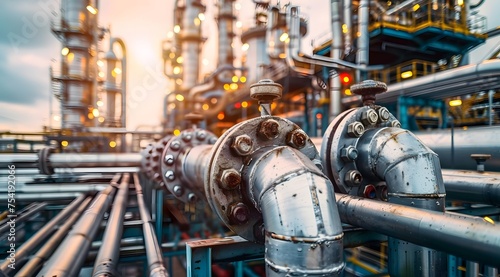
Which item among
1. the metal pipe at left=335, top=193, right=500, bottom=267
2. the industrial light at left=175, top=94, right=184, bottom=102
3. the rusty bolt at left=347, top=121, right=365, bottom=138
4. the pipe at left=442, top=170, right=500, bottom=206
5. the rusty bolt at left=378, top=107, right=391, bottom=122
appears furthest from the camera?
the industrial light at left=175, top=94, right=184, bottom=102

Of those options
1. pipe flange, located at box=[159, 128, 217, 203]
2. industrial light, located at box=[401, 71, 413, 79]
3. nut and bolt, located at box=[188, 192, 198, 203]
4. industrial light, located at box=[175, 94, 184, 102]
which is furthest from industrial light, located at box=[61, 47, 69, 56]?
industrial light, located at box=[401, 71, 413, 79]

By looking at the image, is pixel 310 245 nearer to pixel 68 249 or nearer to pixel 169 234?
pixel 68 249

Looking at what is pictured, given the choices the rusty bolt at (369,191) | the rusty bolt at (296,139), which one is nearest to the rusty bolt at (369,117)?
the rusty bolt at (369,191)

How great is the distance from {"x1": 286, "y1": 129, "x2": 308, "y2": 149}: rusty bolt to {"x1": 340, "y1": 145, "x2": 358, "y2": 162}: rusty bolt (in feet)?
2.44

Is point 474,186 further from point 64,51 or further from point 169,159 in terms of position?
point 64,51

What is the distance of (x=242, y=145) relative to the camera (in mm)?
1814

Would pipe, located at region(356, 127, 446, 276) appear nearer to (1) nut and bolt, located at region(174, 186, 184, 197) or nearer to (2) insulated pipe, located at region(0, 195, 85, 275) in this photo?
(2) insulated pipe, located at region(0, 195, 85, 275)

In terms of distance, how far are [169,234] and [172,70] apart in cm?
2073

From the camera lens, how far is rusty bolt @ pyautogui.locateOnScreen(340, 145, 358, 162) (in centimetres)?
256

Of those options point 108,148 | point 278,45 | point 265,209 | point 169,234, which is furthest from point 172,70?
point 265,209

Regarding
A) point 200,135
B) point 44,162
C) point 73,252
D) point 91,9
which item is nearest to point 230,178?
point 73,252

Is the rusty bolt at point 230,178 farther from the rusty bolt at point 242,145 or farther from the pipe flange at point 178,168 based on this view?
the pipe flange at point 178,168

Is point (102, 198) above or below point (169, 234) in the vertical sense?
above

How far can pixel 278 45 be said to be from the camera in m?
15.9
